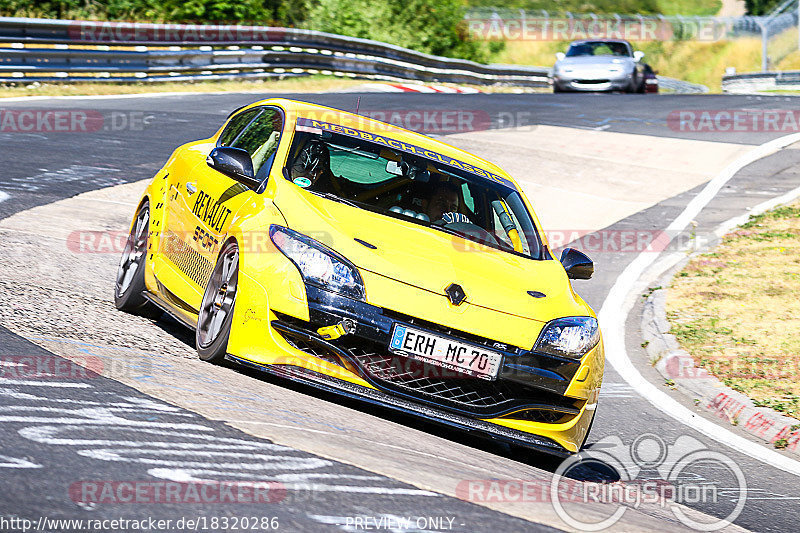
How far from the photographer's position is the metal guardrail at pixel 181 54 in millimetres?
20250

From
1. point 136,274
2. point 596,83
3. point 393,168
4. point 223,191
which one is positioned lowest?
point 596,83

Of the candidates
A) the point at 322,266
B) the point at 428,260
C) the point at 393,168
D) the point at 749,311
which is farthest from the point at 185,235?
the point at 749,311

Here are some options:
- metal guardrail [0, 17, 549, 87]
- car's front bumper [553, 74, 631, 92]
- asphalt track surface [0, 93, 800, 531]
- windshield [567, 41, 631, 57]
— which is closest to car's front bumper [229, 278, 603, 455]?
asphalt track surface [0, 93, 800, 531]

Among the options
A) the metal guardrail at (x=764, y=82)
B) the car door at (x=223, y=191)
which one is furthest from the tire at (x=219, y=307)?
the metal guardrail at (x=764, y=82)

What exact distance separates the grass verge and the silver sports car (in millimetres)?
14394

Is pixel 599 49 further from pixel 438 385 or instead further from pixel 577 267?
pixel 438 385

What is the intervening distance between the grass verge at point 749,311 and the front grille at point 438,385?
2.77m

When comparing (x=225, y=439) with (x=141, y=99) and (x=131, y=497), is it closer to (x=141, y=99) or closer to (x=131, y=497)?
(x=131, y=497)

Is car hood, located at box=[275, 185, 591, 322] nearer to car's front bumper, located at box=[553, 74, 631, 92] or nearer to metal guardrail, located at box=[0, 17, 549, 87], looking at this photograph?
metal guardrail, located at box=[0, 17, 549, 87]

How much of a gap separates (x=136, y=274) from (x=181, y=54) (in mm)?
17230

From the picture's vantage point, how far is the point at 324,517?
378 centimetres

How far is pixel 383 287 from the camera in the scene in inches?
220

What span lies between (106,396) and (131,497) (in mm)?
1291

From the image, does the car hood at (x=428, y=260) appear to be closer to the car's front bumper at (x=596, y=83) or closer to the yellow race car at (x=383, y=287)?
the yellow race car at (x=383, y=287)
